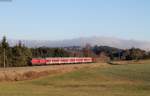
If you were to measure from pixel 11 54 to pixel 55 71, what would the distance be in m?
37.2

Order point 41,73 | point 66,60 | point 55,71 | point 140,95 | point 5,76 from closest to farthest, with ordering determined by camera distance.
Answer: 1. point 140,95
2. point 5,76
3. point 41,73
4. point 55,71
5. point 66,60

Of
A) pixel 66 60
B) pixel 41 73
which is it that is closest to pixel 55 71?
pixel 41 73

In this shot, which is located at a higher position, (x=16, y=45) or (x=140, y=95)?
(x=16, y=45)

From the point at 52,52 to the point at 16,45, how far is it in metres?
59.0

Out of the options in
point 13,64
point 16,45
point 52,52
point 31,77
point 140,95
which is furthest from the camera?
point 52,52

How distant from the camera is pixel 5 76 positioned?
51.0m

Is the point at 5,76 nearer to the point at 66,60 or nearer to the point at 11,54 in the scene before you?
the point at 11,54

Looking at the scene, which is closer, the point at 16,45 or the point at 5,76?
the point at 5,76

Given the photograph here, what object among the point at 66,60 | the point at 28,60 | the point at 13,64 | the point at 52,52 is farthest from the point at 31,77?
the point at 52,52

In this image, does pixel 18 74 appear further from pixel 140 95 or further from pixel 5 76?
pixel 140 95

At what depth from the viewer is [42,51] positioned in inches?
6742

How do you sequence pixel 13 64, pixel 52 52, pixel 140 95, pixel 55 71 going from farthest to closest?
pixel 52 52
pixel 13 64
pixel 55 71
pixel 140 95

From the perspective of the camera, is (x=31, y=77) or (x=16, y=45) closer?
(x=31, y=77)

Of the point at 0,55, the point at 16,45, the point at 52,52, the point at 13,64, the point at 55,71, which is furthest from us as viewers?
the point at 52,52
